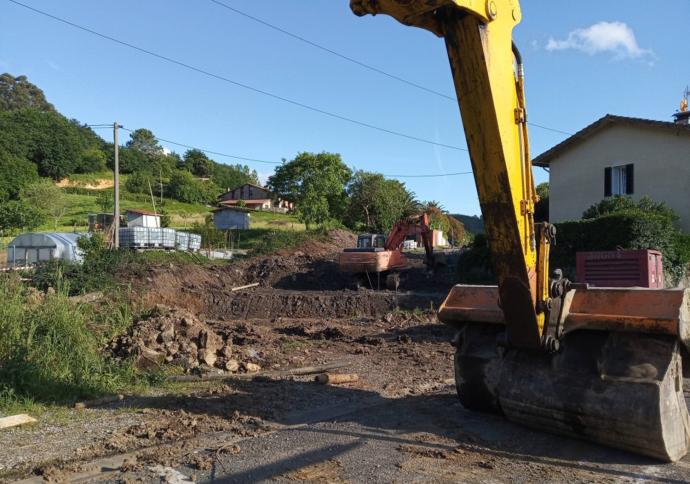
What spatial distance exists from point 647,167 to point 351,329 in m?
15.1

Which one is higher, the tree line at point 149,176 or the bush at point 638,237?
the tree line at point 149,176

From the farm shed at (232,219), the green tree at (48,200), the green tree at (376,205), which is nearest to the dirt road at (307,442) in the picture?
the green tree at (376,205)

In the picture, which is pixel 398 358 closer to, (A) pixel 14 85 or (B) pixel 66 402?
(B) pixel 66 402

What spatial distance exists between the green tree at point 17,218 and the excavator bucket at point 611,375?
47712 millimetres

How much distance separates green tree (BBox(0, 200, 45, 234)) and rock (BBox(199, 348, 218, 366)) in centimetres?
4255

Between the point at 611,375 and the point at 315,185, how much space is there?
1813 inches

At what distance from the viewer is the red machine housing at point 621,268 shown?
9.95 m

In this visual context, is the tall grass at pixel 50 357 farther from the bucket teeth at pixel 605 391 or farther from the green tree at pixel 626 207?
the green tree at pixel 626 207

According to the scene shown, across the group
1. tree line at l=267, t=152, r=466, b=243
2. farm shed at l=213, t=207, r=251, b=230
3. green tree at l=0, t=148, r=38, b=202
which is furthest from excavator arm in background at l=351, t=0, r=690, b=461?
green tree at l=0, t=148, r=38, b=202

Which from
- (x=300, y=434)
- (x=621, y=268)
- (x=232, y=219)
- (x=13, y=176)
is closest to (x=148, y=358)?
(x=300, y=434)

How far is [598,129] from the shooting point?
2409 centimetres

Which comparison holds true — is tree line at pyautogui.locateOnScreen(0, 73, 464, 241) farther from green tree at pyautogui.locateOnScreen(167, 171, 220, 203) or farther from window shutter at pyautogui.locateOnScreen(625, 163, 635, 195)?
window shutter at pyautogui.locateOnScreen(625, 163, 635, 195)

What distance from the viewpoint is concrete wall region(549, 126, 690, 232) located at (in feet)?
69.8

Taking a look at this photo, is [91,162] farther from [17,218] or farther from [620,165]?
[620,165]
